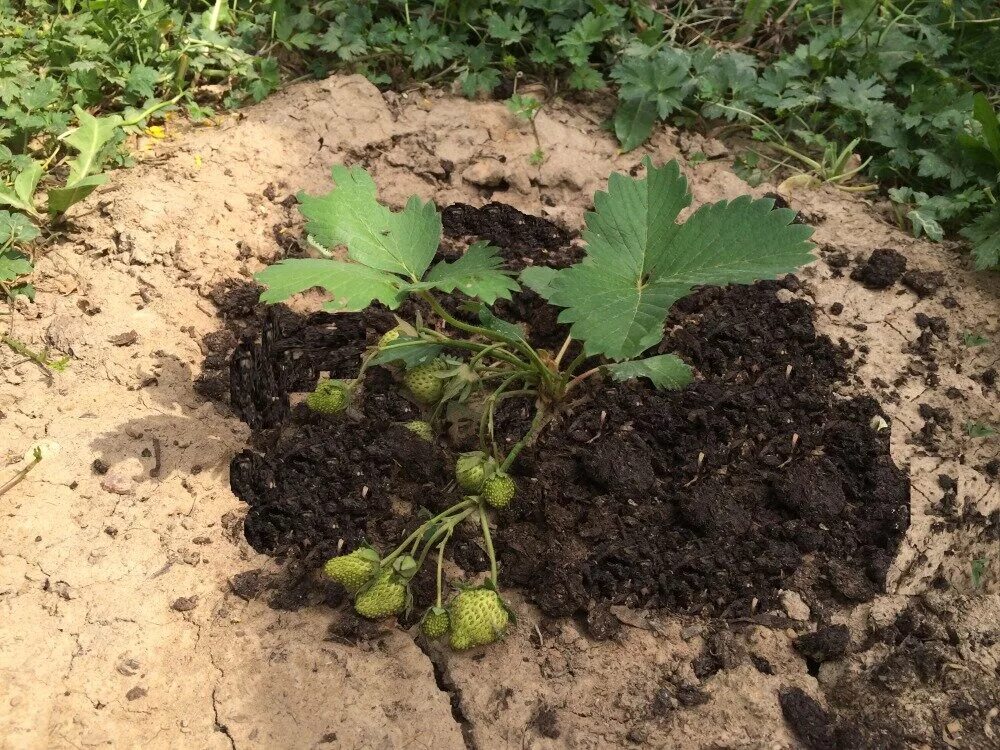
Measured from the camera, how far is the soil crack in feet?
6.27

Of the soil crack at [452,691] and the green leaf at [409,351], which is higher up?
the green leaf at [409,351]

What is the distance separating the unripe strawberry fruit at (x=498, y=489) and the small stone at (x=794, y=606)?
2.42 ft

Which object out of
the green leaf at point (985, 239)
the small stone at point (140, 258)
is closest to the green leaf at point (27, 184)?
the small stone at point (140, 258)

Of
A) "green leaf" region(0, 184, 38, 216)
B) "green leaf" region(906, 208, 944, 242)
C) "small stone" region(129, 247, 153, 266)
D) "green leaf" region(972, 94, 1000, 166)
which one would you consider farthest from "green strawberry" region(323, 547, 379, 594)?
"green leaf" region(972, 94, 1000, 166)

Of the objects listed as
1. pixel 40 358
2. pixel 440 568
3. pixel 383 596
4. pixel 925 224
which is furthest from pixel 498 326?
pixel 925 224

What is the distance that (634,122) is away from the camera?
3193 millimetres

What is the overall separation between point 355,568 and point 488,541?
33 cm

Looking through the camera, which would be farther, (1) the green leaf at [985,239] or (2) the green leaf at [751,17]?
(2) the green leaf at [751,17]

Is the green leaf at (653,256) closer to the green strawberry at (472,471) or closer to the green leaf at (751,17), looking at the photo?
the green strawberry at (472,471)

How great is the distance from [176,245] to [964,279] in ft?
8.51

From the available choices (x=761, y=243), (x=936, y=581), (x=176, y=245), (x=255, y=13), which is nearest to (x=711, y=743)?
(x=936, y=581)

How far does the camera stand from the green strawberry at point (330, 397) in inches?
90.5

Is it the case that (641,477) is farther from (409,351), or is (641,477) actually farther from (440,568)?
(409,351)

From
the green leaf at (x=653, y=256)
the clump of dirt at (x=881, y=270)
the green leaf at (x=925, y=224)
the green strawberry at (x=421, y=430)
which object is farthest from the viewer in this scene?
the green leaf at (x=925, y=224)
